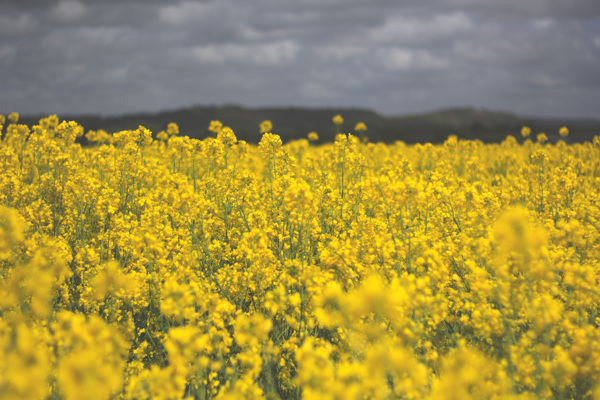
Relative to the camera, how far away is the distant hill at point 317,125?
63.1 feet

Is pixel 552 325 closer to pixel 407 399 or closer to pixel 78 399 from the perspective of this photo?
pixel 407 399

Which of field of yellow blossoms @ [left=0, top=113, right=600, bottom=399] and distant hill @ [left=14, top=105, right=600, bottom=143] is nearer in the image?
field of yellow blossoms @ [left=0, top=113, right=600, bottom=399]

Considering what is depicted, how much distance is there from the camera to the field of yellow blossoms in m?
2.20

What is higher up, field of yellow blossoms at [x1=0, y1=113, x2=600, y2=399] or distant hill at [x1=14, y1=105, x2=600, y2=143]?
distant hill at [x1=14, y1=105, x2=600, y2=143]

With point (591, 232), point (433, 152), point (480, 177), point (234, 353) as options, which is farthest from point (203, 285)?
point (433, 152)

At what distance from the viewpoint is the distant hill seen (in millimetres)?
19234

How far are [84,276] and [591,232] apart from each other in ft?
18.9

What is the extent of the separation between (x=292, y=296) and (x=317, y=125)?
25557mm

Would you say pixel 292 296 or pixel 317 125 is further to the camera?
pixel 317 125

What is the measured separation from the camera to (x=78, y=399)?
1.57 meters

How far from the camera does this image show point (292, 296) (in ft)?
9.20

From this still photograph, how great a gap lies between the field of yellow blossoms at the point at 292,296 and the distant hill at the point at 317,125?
830 centimetres

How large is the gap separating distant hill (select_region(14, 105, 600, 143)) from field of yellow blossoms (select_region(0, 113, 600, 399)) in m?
8.30

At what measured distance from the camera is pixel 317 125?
27641mm
